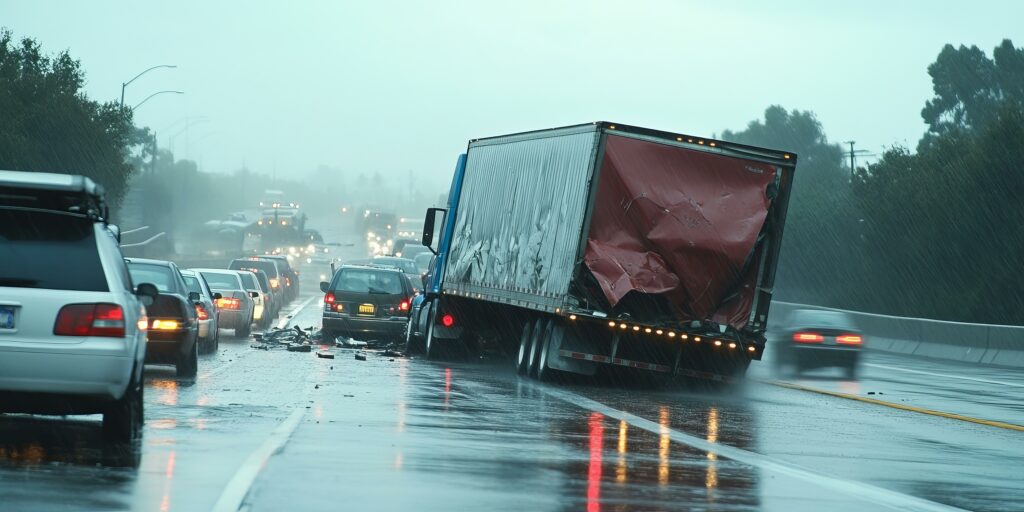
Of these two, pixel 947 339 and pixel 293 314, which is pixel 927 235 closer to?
pixel 947 339

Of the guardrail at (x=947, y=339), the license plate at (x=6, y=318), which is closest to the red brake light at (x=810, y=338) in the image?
the guardrail at (x=947, y=339)

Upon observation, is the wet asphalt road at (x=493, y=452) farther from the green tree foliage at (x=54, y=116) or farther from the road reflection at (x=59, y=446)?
the green tree foliage at (x=54, y=116)

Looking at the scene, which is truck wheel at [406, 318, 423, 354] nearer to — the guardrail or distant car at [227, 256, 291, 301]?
the guardrail

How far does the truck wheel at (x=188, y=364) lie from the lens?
20.0 m

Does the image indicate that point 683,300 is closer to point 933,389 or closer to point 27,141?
point 933,389

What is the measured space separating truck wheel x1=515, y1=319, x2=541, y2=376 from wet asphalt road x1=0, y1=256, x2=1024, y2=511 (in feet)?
5.79

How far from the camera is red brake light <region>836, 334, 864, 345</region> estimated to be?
2858cm

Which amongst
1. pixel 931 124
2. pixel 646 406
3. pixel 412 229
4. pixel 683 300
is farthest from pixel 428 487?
pixel 412 229

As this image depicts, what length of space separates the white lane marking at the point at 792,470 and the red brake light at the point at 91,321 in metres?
4.79

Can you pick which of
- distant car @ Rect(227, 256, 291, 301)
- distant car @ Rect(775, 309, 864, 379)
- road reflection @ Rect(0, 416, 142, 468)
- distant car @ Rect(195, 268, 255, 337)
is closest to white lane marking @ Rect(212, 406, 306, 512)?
road reflection @ Rect(0, 416, 142, 468)

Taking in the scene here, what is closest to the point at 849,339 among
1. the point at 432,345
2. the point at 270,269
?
the point at 432,345

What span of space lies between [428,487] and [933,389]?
17.7 meters

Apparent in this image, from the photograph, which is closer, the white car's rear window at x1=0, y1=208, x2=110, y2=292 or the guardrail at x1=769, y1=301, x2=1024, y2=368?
the white car's rear window at x1=0, y1=208, x2=110, y2=292

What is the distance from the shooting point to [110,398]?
10.9 meters
